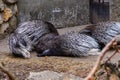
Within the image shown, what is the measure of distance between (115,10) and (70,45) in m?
1.45

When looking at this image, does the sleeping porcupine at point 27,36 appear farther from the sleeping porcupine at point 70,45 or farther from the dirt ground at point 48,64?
the sleeping porcupine at point 70,45

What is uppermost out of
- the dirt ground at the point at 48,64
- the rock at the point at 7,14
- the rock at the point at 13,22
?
the rock at the point at 7,14

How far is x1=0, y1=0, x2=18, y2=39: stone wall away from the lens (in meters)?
5.77

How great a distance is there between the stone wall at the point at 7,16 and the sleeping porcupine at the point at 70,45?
1258 mm

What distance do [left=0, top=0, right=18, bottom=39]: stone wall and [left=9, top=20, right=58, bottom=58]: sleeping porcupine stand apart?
0.66 metres

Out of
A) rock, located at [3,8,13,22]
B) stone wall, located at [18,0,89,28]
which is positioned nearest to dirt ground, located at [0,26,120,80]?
rock, located at [3,8,13,22]

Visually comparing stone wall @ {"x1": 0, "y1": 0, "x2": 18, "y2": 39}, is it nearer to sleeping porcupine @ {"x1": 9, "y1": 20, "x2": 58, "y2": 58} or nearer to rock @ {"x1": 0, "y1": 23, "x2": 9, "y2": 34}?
rock @ {"x1": 0, "y1": 23, "x2": 9, "y2": 34}

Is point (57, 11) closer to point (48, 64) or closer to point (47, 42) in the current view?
point (47, 42)

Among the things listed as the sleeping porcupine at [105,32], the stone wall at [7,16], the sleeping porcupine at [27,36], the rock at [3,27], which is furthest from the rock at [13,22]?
the sleeping porcupine at [105,32]

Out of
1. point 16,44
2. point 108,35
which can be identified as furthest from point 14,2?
point 108,35

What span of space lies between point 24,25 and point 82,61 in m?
1.40

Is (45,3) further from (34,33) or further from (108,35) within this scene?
(108,35)

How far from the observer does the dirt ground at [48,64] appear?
12.5 feet

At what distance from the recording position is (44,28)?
5234mm
